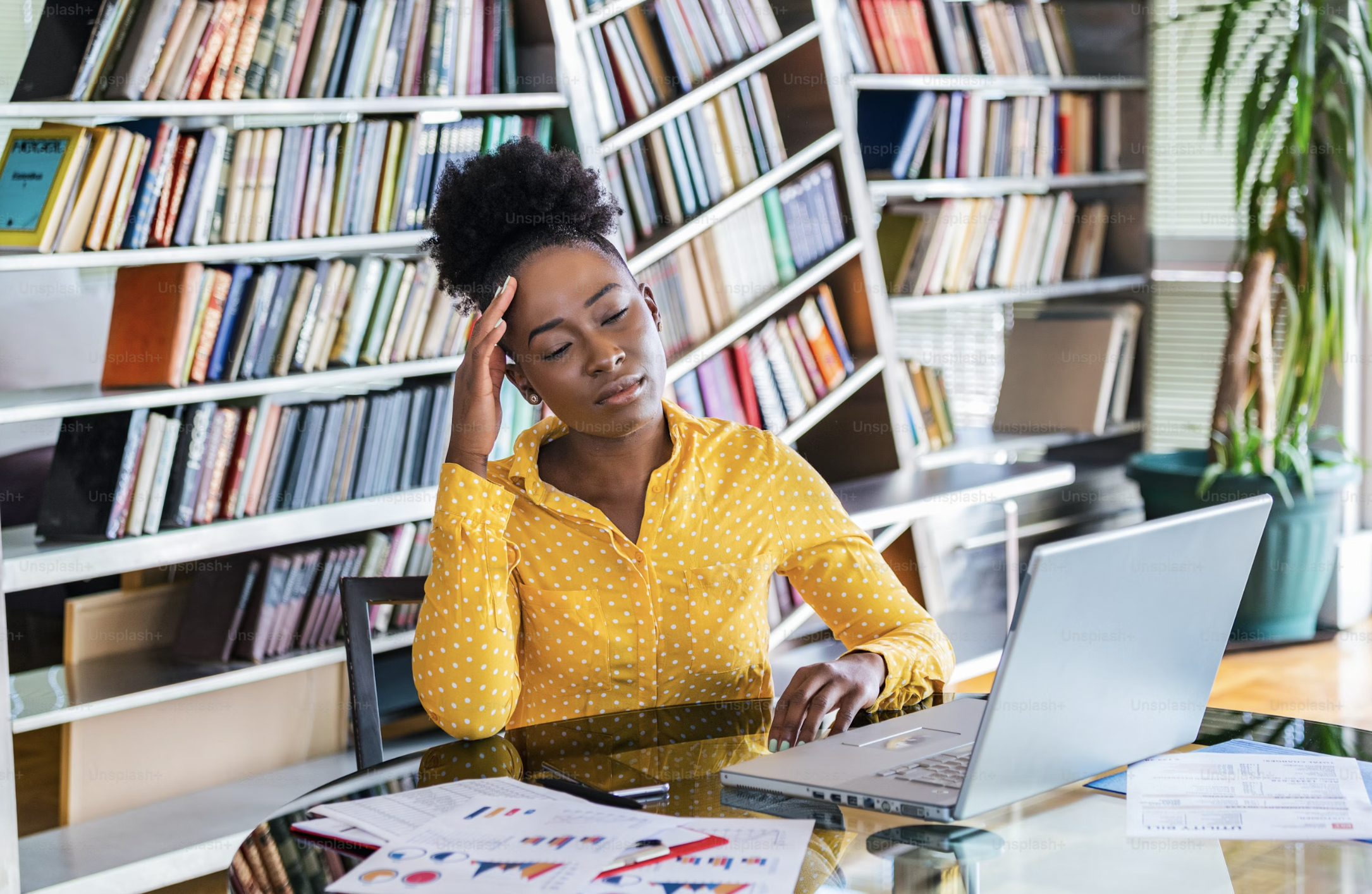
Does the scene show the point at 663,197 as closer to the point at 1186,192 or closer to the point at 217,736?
the point at 217,736

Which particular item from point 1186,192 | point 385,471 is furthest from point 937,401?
point 385,471

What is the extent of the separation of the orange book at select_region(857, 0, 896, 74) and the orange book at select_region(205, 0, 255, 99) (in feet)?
5.87

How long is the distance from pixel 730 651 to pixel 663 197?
67.7 inches

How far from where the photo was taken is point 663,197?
123 inches

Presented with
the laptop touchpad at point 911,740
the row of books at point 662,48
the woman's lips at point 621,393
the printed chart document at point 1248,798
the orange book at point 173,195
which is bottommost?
the printed chart document at point 1248,798

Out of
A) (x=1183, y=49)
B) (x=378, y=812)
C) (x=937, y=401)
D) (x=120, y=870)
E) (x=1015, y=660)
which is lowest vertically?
(x=120, y=870)

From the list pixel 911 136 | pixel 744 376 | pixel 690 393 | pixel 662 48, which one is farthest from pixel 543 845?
pixel 911 136

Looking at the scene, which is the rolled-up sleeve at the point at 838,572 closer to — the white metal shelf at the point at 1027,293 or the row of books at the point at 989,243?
the white metal shelf at the point at 1027,293

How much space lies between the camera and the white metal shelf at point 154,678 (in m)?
2.30

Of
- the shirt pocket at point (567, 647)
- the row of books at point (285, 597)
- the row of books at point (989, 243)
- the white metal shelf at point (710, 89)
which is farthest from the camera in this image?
the row of books at point (989, 243)

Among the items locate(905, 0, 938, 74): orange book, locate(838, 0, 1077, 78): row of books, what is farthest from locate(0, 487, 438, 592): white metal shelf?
locate(905, 0, 938, 74): orange book

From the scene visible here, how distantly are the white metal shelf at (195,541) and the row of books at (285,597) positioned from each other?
0.04 metres

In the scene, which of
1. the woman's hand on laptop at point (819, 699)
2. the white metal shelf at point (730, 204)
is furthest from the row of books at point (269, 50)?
the woman's hand on laptop at point (819, 699)

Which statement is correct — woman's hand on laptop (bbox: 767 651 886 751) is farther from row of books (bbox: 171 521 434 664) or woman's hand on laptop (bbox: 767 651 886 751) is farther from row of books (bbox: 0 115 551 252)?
row of books (bbox: 0 115 551 252)
